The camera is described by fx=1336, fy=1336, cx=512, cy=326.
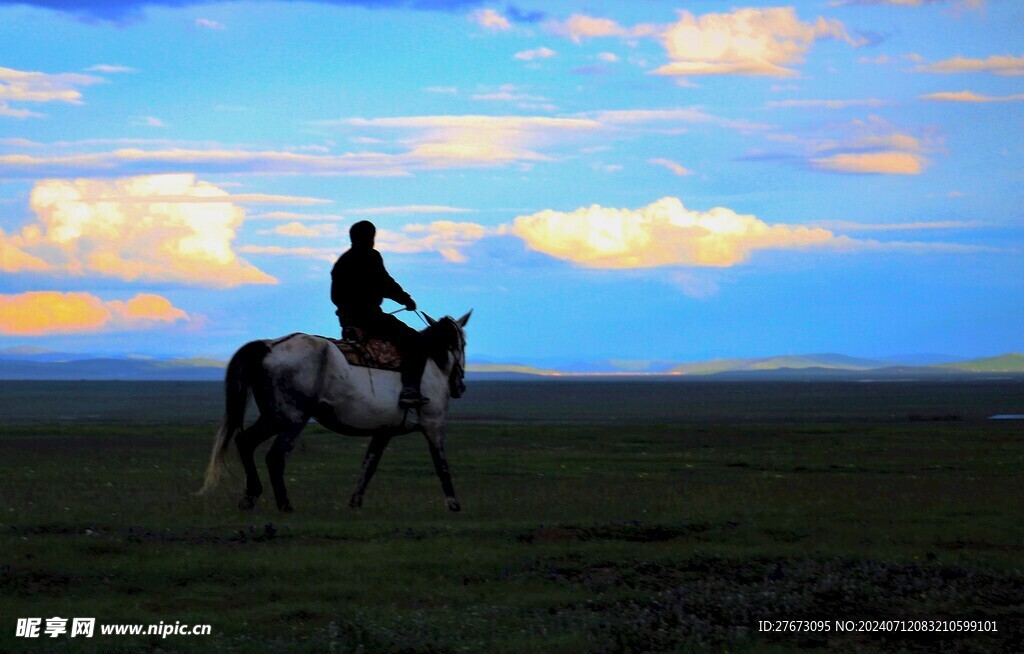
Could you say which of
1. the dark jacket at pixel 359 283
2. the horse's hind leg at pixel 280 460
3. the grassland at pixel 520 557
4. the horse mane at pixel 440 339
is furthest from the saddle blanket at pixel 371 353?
the grassland at pixel 520 557

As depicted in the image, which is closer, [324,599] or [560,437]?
[324,599]

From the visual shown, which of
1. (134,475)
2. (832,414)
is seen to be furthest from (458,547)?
(832,414)

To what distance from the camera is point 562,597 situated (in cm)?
1238

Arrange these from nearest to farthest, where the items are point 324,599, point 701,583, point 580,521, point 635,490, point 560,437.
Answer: point 324,599 < point 701,583 < point 580,521 < point 635,490 < point 560,437

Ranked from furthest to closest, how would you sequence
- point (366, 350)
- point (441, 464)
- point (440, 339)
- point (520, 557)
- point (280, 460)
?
point (440, 339) < point (441, 464) < point (366, 350) < point (280, 460) < point (520, 557)

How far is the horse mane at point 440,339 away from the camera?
19484 millimetres

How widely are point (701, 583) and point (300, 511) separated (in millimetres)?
7413

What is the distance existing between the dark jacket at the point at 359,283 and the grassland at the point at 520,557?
9.35 ft

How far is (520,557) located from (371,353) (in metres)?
5.26

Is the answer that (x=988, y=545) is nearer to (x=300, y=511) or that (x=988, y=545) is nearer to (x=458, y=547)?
(x=458, y=547)

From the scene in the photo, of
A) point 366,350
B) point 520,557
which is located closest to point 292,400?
point 366,350

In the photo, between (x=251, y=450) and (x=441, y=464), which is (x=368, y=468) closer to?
(x=441, y=464)

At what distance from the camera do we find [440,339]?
772 inches

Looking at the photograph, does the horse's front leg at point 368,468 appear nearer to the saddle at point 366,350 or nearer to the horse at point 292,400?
the horse at point 292,400
